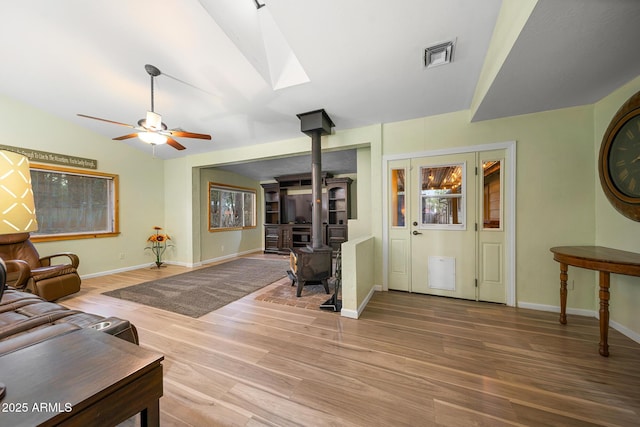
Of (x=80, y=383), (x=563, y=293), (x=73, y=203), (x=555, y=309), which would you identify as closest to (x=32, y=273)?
(x=73, y=203)

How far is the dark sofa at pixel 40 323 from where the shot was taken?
108 cm

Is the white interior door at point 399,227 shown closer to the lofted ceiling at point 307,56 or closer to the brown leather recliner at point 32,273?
the lofted ceiling at point 307,56

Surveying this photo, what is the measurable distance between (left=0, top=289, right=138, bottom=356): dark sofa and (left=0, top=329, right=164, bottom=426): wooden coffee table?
1.04 feet

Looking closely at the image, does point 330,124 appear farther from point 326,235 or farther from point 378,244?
point 326,235

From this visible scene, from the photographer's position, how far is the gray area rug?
2920mm

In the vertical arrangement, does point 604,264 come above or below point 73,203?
below

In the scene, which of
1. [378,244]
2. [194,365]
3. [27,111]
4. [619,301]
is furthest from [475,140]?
[27,111]

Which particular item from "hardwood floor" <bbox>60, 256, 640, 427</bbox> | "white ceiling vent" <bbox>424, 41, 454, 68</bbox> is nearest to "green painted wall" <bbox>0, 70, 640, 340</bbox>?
"hardwood floor" <bbox>60, 256, 640, 427</bbox>

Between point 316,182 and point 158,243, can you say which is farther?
point 158,243

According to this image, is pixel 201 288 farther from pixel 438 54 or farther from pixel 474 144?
pixel 474 144

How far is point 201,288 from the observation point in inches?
140

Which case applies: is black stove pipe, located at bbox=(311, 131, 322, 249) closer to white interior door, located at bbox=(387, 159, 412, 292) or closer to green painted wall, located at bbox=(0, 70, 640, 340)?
green painted wall, located at bbox=(0, 70, 640, 340)

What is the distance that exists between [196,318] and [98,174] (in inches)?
150

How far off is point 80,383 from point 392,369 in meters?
1.75
